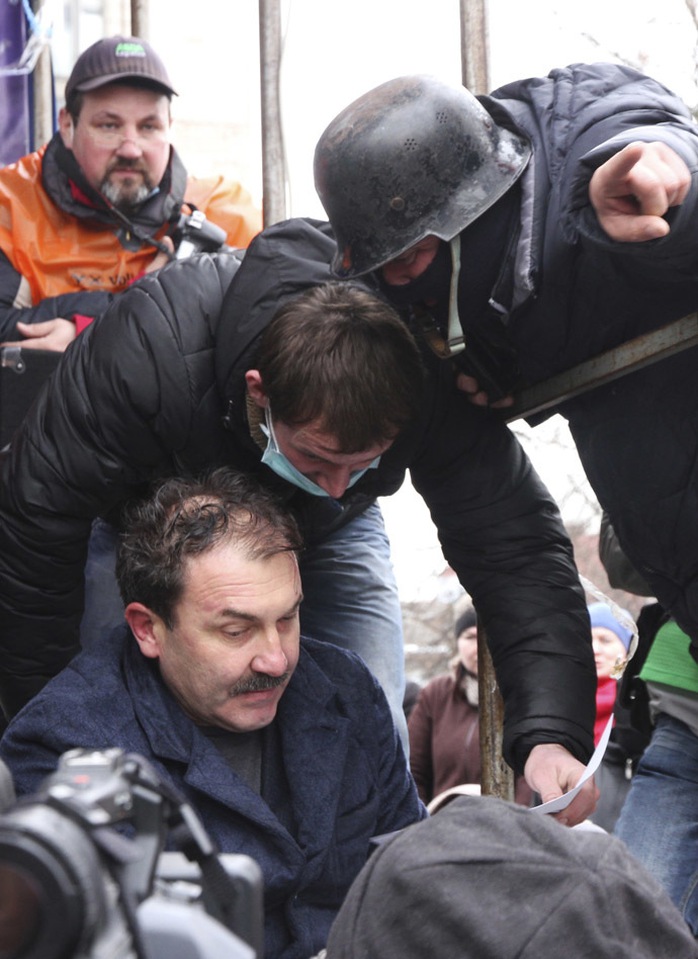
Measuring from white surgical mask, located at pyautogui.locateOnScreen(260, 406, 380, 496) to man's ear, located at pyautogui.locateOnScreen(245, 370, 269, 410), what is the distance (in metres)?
0.01

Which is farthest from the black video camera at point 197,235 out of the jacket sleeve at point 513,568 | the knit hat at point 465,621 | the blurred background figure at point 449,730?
the knit hat at point 465,621

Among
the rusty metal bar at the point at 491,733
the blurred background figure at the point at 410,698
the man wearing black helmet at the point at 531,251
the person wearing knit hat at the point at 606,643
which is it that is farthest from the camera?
the blurred background figure at the point at 410,698

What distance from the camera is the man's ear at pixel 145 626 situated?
8.50ft

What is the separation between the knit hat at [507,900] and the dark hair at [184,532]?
4.55 ft

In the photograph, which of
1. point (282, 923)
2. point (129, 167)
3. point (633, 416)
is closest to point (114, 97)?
point (129, 167)

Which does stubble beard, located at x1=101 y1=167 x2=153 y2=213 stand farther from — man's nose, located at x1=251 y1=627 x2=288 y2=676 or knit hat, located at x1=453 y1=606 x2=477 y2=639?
knit hat, located at x1=453 y1=606 x2=477 y2=639

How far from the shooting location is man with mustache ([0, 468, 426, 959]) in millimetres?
2383

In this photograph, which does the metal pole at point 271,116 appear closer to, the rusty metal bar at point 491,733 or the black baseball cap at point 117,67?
the black baseball cap at point 117,67

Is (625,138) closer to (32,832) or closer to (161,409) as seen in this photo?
(161,409)

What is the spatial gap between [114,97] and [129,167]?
0.65 feet

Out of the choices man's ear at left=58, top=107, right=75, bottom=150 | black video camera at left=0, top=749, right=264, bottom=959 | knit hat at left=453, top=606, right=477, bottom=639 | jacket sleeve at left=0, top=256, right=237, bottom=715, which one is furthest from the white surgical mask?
knit hat at left=453, top=606, right=477, bottom=639

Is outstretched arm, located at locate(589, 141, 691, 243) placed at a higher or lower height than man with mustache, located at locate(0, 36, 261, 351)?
higher

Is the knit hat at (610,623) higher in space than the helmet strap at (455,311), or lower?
lower

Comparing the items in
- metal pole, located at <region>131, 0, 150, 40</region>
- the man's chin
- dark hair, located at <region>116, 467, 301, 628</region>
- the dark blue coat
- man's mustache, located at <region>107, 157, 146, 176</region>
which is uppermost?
metal pole, located at <region>131, 0, 150, 40</region>
